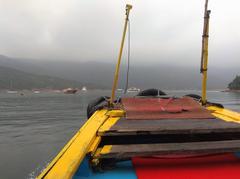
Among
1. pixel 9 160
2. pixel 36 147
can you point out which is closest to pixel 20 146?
pixel 36 147

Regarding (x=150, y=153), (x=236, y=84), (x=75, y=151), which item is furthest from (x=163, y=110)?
(x=236, y=84)

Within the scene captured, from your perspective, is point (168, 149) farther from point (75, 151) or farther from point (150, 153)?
point (75, 151)

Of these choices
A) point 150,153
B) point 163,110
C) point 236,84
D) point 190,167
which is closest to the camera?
point 150,153

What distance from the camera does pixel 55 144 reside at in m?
14.8

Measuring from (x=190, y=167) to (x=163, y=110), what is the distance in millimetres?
2955

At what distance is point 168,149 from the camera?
4203 mm

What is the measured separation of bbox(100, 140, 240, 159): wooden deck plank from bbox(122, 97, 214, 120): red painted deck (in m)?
2.04

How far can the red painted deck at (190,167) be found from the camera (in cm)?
400

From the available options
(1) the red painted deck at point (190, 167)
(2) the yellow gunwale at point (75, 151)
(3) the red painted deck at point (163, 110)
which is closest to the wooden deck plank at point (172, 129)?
(2) the yellow gunwale at point (75, 151)

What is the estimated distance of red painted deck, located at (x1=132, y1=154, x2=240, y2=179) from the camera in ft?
13.1

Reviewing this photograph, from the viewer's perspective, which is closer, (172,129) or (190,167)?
(190,167)

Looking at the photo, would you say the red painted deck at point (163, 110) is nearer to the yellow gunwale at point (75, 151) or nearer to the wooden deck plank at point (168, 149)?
the yellow gunwale at point (75, 151)

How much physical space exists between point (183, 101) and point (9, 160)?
6774mm

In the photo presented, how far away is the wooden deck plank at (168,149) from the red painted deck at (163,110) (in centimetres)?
204
